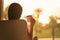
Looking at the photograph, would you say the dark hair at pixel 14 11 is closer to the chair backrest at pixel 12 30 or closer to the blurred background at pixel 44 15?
the chair backrest at pixel 12 30

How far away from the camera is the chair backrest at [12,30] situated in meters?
0.98

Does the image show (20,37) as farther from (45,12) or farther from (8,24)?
(45,12)

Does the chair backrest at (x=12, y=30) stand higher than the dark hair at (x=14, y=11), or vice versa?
the dark hair at (x=14, y=11)

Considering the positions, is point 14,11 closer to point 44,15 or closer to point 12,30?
point 12,30

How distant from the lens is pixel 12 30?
1.01m

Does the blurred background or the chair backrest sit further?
the blurred background

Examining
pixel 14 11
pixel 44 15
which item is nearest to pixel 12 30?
pixel 14 11

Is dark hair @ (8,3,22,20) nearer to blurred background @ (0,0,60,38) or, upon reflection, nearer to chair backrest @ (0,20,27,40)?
chair backrest @ (0,20,27,40)

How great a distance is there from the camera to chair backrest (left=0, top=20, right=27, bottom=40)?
0.98 meters

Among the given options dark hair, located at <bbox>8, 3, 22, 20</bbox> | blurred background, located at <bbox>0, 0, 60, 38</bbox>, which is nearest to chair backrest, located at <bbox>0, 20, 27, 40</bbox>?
dark hair, located at <bbox>8, 3, 22, 20</bbox>

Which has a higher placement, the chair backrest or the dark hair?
the dark hair

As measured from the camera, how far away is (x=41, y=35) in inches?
66.4

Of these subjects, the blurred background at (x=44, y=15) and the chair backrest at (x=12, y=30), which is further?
the blurred background at (x=44, y=15)

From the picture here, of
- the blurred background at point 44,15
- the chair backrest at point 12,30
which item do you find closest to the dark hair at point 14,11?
the chair backrest at point 12,30
